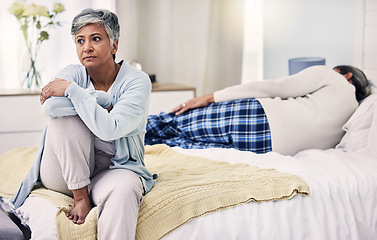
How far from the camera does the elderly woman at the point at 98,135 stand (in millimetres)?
1416

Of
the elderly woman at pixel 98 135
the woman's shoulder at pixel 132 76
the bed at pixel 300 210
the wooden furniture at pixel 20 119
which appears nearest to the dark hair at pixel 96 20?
the elderly woman at pixel 98 135

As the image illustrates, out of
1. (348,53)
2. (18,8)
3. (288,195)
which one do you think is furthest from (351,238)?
(18,8)

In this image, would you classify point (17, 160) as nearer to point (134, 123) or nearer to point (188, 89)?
point (134, 123)

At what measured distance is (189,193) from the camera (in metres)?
1.55

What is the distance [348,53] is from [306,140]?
123cm

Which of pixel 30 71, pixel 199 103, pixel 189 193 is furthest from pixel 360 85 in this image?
pixel 30 71

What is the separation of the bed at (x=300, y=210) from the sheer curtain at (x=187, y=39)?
1.98 metres

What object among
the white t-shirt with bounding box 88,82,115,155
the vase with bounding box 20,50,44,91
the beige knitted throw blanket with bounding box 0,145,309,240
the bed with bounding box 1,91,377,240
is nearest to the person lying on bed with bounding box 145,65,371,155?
the bed with bounding box 1,91,377,240

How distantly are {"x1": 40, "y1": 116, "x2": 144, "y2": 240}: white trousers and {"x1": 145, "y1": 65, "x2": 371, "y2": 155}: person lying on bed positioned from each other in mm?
823

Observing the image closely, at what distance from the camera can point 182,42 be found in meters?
4.02

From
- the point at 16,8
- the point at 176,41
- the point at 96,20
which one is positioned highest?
the point at 16,8

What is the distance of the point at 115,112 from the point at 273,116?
932 mm

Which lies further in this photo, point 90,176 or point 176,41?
point 176,41

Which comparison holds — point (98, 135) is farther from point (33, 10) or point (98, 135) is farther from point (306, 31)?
point (306, 31)
